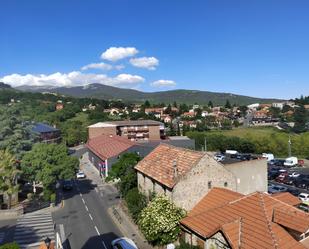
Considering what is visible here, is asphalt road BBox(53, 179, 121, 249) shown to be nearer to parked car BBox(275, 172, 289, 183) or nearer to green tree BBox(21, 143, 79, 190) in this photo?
green tree BBox(21, 143, 79, 190)

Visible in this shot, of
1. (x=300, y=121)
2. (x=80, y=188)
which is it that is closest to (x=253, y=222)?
(x=80, y=188)

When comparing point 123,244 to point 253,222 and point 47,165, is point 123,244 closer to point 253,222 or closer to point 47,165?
point 253,222

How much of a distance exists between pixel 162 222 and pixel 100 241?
7789 mm

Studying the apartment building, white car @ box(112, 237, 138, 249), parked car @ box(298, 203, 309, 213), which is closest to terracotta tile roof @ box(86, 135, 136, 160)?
parked car @ box(298, 203, 309, 213)

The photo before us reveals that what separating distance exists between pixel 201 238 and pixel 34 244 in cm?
1654

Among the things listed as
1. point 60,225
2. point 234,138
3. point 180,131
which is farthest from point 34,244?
point 180,131

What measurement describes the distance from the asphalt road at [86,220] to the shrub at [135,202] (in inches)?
99.4

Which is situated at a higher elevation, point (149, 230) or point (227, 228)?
point (227, 228)

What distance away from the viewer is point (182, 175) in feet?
102

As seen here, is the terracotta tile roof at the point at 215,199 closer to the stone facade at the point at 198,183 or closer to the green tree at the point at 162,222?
the stone facade at the point at 198,183

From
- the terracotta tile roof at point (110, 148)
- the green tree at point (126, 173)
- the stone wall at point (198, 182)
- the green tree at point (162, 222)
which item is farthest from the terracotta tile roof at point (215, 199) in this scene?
the terracotta tile roof at point (110, 148)

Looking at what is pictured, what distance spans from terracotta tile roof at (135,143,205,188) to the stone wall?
0.63 m

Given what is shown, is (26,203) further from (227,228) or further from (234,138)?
(234,138)

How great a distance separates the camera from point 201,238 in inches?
1013
